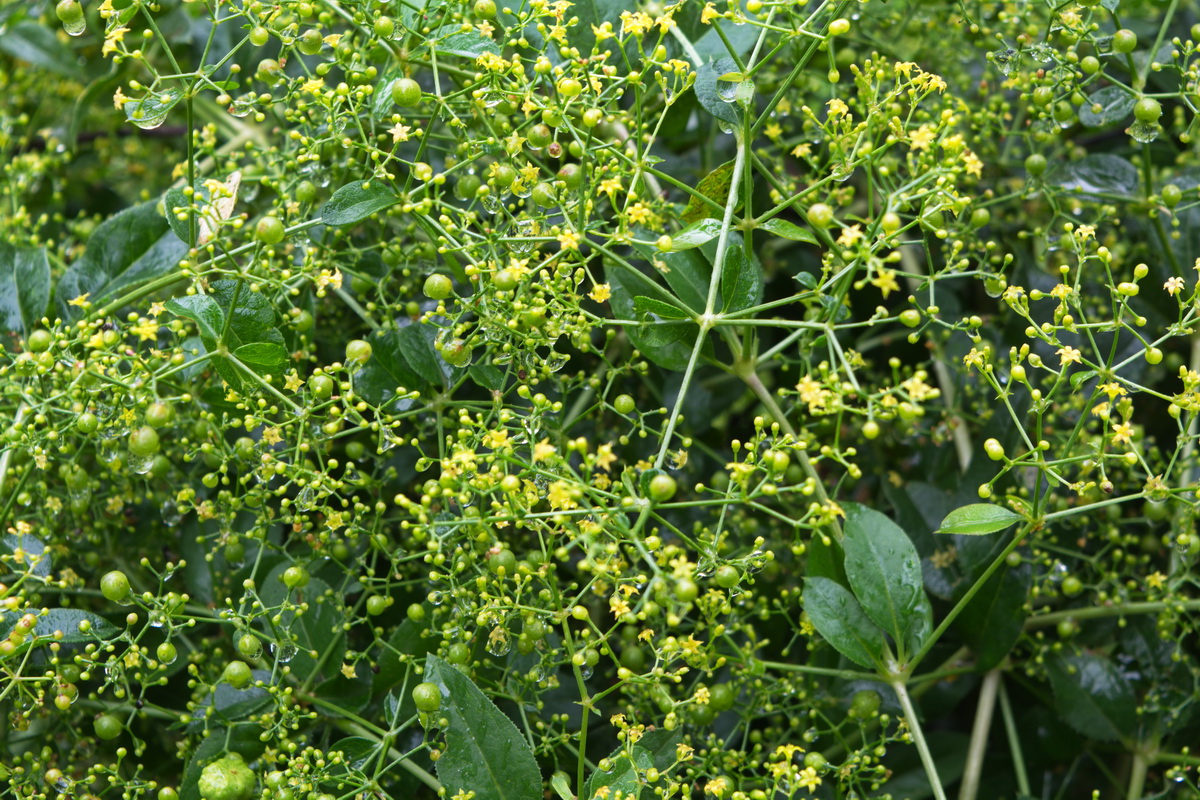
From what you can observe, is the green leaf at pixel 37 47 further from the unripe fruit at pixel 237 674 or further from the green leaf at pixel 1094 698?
the green leaf at pixel 1094 698

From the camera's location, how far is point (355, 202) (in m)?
1.29

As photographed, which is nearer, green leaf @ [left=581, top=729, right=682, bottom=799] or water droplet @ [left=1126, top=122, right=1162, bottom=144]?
green leaf @ [left=581, top=729, right=682, bottom=799]

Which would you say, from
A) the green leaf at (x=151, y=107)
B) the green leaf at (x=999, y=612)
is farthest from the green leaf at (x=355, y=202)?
the green leaf at (x=999, y=612)

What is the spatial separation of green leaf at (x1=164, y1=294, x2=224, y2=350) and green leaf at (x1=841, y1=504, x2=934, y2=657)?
2.78 feet

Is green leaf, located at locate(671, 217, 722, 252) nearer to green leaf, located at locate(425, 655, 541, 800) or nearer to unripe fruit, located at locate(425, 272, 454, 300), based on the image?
unripe fruit, located at locate(425, 272, 454, 300)

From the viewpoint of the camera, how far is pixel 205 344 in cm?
129

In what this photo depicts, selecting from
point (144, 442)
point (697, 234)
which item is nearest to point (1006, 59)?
point (697, 234)

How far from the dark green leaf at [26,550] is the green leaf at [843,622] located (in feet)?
3.34

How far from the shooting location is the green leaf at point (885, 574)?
133 centimetres

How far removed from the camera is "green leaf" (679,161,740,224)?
4.37 feet

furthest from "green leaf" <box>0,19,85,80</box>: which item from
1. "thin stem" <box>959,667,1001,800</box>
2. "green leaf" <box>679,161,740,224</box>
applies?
"thin stem" <box>959,667,1001,800</box>

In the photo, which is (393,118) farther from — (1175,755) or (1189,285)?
(1175,755)

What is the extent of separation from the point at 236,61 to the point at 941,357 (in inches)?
55.4

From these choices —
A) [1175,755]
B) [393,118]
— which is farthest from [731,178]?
[1175,755]
